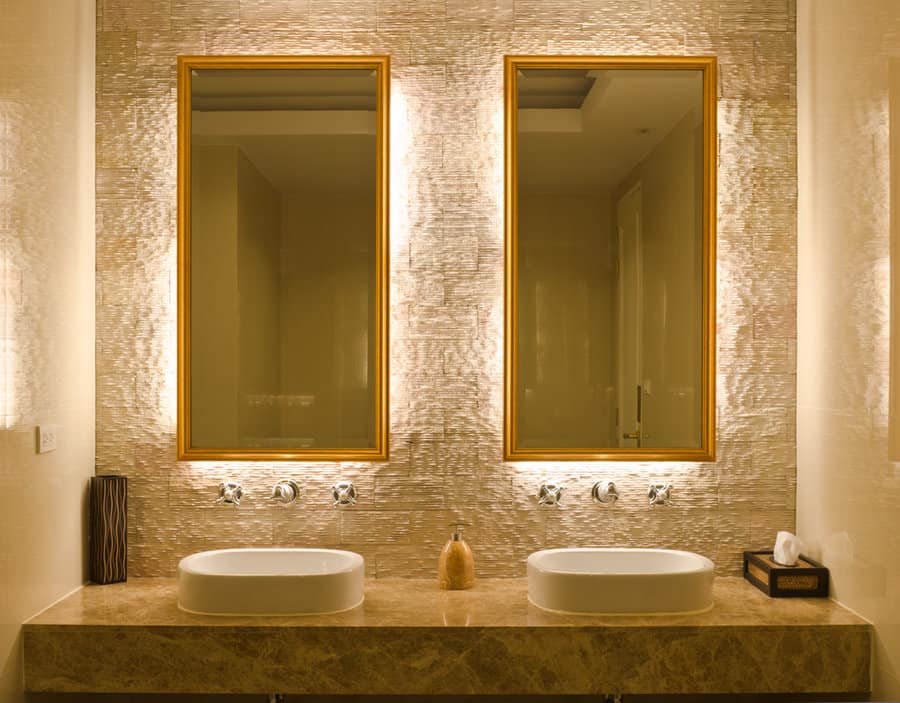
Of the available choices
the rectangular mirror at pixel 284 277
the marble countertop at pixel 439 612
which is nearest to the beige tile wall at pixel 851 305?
the marble countertop at pixel 439 612

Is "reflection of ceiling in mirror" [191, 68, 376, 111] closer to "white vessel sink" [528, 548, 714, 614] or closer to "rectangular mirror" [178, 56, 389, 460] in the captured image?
"rectangular mirror" [178, 56, 389, 460]

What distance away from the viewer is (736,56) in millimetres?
2570

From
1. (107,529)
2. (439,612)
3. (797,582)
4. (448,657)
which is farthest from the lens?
(107,529)

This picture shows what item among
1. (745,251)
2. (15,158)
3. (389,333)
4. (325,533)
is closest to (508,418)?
(389,333)

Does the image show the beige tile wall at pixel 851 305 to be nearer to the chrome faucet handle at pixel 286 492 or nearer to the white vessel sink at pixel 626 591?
the white vessel sink at pixel 626 591

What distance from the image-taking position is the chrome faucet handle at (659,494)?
2.51m

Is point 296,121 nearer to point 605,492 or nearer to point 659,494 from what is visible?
point 605,492

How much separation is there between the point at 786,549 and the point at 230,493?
5.56ft

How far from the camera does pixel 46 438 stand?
2229mm

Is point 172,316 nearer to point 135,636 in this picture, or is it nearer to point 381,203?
point 381,203

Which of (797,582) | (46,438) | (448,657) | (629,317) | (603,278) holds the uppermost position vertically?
(603,278)

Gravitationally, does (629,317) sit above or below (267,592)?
above

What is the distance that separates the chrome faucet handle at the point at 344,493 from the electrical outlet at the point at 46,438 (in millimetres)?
823

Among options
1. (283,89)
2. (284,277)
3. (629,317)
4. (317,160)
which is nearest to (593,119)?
(629,317)
